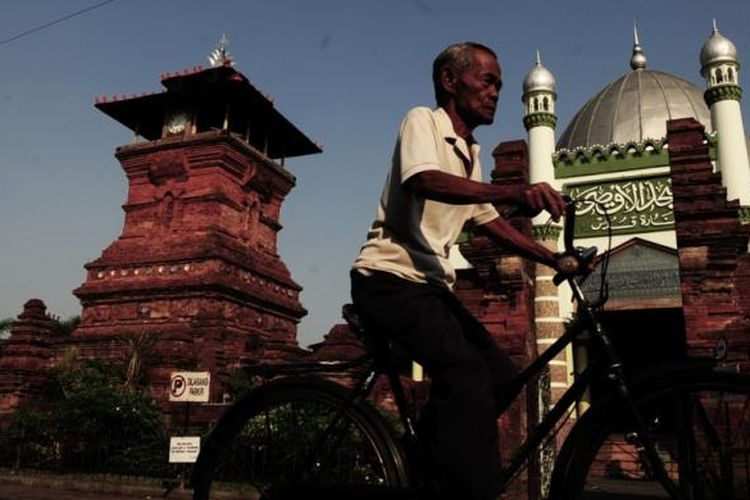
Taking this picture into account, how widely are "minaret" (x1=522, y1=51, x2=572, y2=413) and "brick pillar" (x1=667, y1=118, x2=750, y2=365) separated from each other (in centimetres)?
630

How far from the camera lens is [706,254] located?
7531mm

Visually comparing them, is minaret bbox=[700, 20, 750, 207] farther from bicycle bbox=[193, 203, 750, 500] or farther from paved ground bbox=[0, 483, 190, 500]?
bicycle bbox=[193, 203, 750, 500]

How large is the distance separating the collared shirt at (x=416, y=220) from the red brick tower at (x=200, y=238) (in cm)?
1463

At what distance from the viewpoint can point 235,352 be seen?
57.1ft

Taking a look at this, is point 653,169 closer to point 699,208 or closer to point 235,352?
point 699,208

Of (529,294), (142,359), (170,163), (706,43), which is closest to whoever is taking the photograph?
(529,294)

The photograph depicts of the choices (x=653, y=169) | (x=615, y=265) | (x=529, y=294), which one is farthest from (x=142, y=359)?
(x=653, y=169)

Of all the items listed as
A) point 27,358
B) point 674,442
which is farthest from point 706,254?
point 27,358

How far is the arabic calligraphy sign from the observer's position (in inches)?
656

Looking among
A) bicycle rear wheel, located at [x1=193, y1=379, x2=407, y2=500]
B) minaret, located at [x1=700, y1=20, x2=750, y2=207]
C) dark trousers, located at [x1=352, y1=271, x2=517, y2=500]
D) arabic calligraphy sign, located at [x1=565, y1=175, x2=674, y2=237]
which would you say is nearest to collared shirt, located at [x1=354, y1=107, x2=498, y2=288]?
dark trousers, located at [x1=352, y1=271, x2=517, y2=500]

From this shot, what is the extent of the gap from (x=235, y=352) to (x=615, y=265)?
10462 mm

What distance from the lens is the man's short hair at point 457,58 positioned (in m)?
2.14

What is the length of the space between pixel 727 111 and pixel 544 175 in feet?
17.1

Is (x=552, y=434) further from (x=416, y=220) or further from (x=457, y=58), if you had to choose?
(x=457, y=58)
